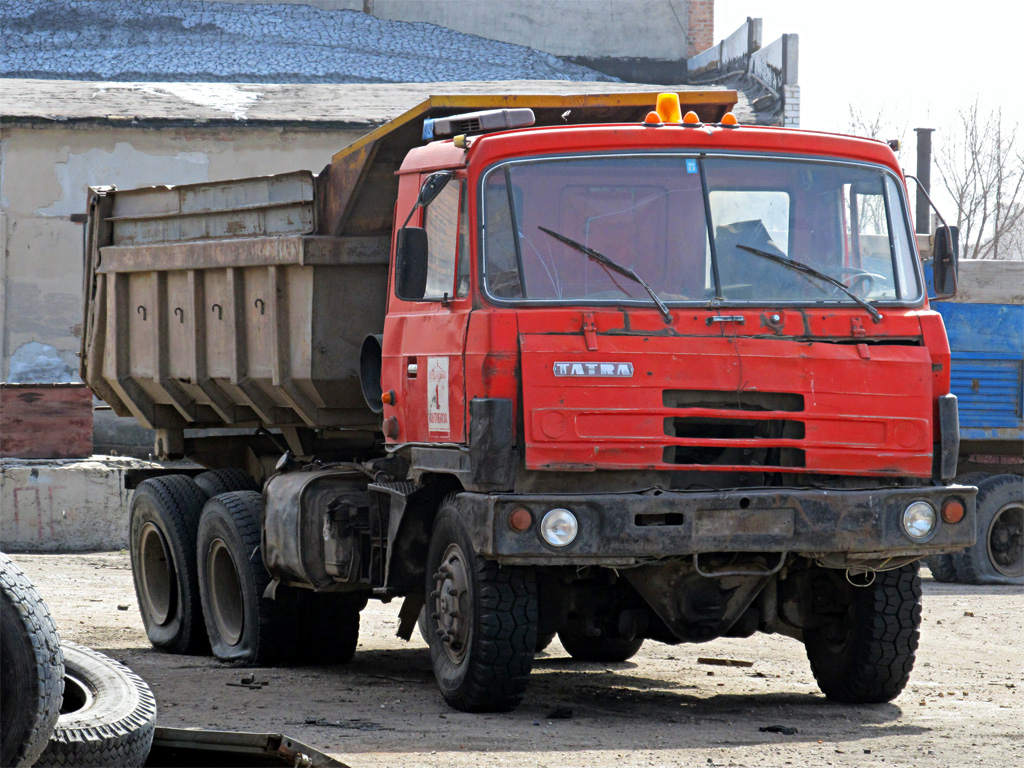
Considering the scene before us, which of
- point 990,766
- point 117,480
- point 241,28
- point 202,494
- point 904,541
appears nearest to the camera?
point 990,766

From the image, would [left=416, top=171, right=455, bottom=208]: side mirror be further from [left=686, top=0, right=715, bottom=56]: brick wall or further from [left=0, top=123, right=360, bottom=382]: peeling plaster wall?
[left=686, top=0, right=715, bottom=56]: brick wall

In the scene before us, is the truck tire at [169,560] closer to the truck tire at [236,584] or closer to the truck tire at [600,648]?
the truck tire at [236,584]

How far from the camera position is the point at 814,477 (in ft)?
21.7

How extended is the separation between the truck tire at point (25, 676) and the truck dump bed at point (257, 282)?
10.7 feet

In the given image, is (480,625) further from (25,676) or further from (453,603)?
(25,676)

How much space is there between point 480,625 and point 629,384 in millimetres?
1221

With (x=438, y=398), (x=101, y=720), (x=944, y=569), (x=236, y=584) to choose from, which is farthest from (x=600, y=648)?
(x=944, y=569)

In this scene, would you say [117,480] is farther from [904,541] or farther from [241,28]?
[241,28]

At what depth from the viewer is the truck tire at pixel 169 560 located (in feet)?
31.7

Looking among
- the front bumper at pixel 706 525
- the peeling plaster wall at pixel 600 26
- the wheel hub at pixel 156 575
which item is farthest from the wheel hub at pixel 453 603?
the peeling plaster wall at pixel 600 26

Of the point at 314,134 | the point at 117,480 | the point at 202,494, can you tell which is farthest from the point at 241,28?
the point at 202,494

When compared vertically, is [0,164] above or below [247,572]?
above

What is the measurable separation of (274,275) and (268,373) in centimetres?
56

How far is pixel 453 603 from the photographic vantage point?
6734 mm
